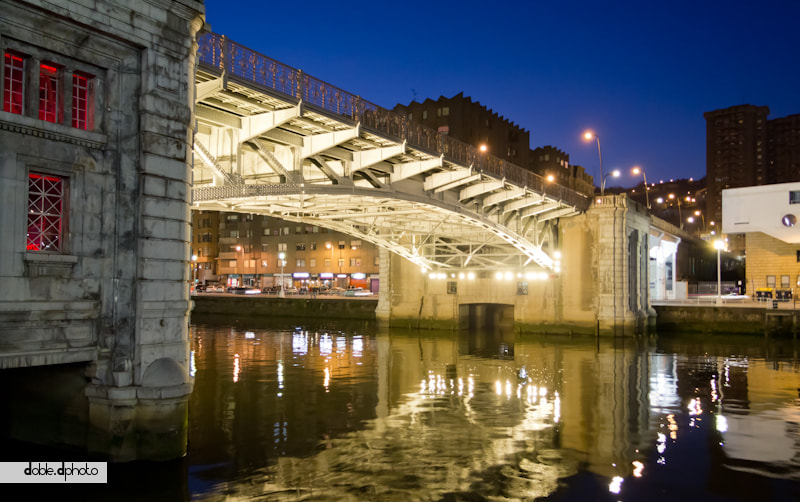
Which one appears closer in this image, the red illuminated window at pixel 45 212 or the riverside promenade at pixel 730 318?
the red illuminated window at pixel 45 212

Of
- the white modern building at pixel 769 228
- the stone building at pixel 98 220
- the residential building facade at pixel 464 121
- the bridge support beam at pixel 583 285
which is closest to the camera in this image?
the stone building at pixel 98 220

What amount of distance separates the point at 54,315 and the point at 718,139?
206 m

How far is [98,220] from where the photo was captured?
11.4 m

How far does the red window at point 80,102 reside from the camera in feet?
37.3


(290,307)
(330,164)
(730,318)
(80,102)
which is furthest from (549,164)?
(80,102)

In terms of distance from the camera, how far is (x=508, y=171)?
3353cm

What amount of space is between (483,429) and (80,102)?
11.9 m

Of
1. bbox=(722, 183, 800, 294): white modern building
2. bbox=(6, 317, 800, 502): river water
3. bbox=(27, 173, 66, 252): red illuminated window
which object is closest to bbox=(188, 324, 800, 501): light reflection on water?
bbox=(6, 317, 800, 502): river water

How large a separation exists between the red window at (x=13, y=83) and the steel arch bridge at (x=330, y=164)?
4.06 metres

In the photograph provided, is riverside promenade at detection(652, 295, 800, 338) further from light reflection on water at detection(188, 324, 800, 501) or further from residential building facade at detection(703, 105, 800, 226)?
residential building facade at detection(703, 105, 800, 226)

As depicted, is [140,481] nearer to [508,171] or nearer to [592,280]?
[508,171]

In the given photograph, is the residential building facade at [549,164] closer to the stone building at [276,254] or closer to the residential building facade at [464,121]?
the residential building facade at [464,121]

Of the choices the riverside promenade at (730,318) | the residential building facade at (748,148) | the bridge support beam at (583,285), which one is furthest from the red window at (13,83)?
the residential building facade at (748,148)

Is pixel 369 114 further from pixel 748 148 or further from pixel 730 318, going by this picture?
pixel 748 148
